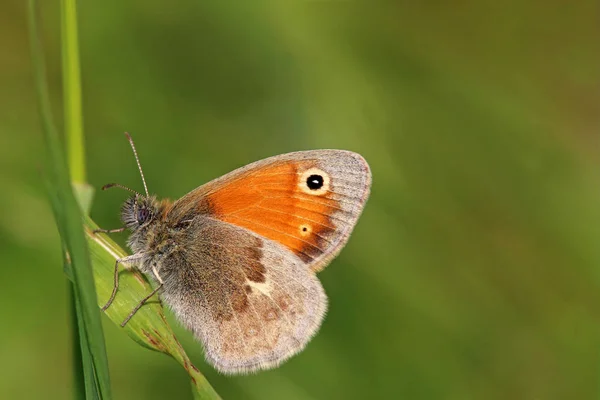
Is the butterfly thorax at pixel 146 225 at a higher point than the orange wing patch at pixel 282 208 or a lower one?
higher

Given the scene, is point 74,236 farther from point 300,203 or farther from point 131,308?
point 300,203

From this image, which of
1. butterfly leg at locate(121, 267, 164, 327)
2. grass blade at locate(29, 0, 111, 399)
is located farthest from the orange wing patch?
grass blade at locate(29, 0, 111, 399)

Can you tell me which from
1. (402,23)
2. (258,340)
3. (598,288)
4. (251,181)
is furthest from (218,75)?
(598,288)

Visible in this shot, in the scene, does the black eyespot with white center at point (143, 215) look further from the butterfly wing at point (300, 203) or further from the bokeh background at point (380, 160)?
the bokeh background at point (380, 160)

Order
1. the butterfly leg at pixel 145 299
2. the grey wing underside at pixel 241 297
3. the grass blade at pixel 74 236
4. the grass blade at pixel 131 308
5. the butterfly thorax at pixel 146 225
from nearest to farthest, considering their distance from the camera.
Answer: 1. the grass blade at pixel 74 236
2. the grass blade at pixel 131 308
3. the butterfly leg at pixel 145 299
4. the grey wing underside at pixel 241 297
5. the butterfly thorax at pixel 146 225

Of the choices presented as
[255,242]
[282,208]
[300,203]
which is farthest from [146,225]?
[300,203]

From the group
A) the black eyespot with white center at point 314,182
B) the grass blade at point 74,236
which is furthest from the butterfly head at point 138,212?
the grass blade at point 74,236
